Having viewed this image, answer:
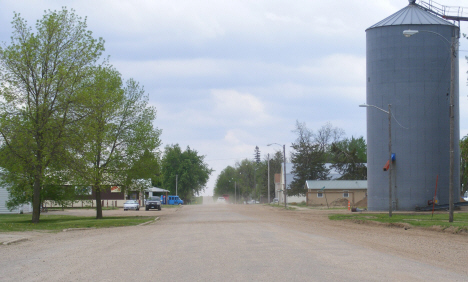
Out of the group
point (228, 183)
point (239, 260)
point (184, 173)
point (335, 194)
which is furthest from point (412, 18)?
point (228, 183)

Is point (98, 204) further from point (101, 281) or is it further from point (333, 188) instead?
point (333, 188)

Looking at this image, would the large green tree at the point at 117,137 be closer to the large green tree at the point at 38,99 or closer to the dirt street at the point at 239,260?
the large green tree at the point at 38,99

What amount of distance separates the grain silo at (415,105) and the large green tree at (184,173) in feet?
268

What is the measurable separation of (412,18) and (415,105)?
26.0 feet

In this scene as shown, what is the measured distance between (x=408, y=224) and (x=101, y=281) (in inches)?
711

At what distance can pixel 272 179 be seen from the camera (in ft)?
410

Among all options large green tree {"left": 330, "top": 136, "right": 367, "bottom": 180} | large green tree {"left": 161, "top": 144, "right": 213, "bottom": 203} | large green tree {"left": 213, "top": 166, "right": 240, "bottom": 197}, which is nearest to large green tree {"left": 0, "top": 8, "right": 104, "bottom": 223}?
large green tree {"left": 330, "top": 136, "right": 367, "bottom": 180}

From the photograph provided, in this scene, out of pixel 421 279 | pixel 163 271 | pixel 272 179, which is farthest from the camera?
pixel 272 179

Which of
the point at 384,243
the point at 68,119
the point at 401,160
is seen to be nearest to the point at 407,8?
the point at 401,160

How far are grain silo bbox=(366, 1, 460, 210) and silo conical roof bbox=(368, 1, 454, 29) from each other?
0.09m

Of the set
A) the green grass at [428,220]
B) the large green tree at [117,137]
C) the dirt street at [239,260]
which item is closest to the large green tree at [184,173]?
the large green tree at [117,137]

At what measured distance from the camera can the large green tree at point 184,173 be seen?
121m

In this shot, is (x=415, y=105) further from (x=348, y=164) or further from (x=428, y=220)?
(x=348, y=164)

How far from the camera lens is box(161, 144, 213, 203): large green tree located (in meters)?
121
